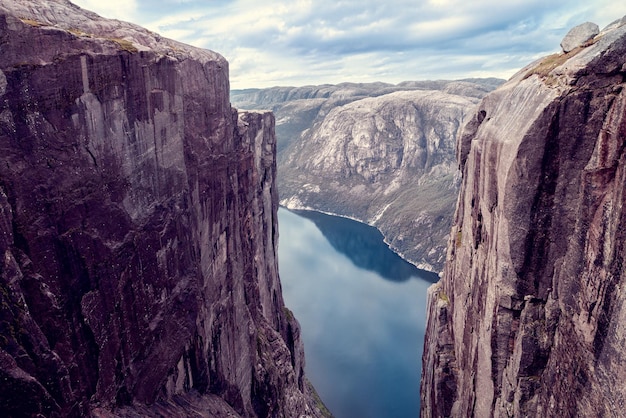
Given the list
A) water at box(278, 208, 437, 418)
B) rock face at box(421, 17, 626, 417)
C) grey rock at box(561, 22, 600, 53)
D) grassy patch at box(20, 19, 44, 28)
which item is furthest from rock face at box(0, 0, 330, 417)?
water at box(278, 208, 437, 418)

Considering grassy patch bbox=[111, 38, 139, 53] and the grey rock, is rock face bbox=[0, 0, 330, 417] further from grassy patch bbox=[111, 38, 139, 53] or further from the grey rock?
the grey rock

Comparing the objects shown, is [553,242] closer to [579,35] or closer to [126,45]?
[579,35]

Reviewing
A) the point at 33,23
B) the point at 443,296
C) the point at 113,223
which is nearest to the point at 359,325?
the point at 443,296

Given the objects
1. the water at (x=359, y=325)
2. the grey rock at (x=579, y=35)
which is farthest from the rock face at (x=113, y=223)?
the water at (x=359, y=325)

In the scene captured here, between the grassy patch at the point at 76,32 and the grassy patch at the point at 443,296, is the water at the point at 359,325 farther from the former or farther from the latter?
the grassy patch at the point at 76,32

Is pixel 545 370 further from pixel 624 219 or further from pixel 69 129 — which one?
pixel 69 129

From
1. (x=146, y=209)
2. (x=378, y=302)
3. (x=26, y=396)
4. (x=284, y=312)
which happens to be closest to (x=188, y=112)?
(x=146, y=209)
